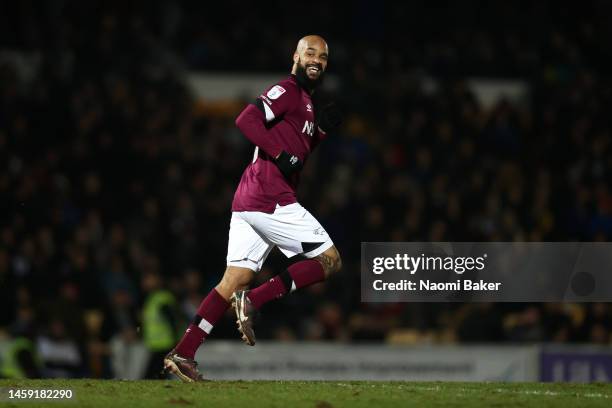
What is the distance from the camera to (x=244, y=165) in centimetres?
1616

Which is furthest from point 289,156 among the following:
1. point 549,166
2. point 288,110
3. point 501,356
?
point 549,166

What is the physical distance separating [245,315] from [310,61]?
1.74m

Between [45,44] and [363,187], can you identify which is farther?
[45,44]

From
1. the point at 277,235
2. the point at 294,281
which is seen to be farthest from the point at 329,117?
the point at 294,281

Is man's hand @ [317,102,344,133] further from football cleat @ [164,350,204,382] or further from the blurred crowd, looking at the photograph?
the blurred crowd

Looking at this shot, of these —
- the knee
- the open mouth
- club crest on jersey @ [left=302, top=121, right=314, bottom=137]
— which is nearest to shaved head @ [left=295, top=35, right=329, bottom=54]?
the open mouth

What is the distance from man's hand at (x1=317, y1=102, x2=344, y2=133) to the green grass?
1.75 m

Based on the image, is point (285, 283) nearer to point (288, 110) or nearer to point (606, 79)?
point (288, 110)

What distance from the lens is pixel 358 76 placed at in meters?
18.1

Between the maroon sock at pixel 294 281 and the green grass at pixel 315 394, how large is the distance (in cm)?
61

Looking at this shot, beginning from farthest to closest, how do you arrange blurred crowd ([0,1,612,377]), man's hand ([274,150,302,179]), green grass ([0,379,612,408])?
1. blurred crowd ([0,1,612,377])
2. man's hand ([274,150,302,179])
3. green grass ([0,379,612,408])

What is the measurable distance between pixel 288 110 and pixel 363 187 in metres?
7.60

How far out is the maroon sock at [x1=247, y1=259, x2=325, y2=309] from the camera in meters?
8.34

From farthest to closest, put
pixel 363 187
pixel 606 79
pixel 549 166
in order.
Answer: pixel 606 79
pixel 549 166
pixel 363 187
